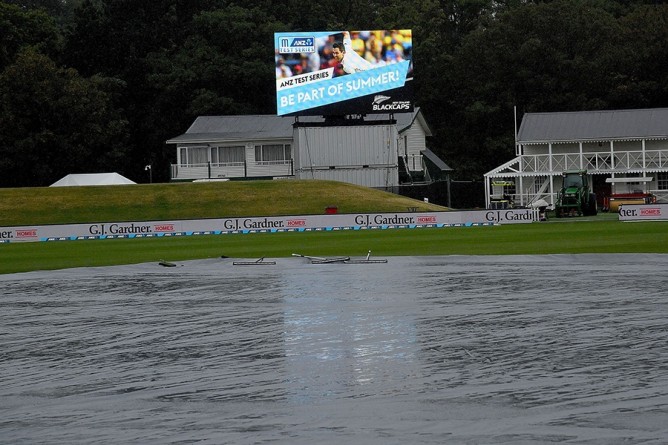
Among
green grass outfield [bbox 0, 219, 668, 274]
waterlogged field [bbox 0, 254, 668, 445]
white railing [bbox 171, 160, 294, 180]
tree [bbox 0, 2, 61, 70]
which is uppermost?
tree [bbox 0, 2, 61, 70]

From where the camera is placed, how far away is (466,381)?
1241 centimetres

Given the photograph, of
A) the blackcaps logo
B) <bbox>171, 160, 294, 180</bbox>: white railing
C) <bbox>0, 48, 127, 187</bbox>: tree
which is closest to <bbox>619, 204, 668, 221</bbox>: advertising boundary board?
the blackcaps logo

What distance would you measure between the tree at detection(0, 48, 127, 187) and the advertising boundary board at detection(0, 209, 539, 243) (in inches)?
1045

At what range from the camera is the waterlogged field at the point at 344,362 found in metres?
10.5

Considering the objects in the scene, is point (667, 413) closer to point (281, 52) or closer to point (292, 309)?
point (292, 309)

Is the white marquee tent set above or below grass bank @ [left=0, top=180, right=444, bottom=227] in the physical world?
above

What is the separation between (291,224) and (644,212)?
16.6 m

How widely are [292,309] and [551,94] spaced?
6909 centimetres

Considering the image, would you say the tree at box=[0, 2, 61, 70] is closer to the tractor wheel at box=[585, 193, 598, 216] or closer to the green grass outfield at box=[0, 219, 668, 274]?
the green grass outfield at box=[0, 219, 668, 274]

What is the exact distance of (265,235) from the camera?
50.1 m

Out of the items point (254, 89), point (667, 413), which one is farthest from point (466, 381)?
point (254, 89)

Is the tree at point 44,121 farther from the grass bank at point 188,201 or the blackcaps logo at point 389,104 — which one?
the blackcaps logo at point 389,104

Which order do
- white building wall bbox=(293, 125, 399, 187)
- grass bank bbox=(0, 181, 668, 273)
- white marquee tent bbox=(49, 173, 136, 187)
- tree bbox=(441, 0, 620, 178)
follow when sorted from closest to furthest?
grass bank bbox=(0, 181, 668, 273) → white building wall bbox=(293, 125, 399, 187) → white marquee tent bbox=(49, 173, 136, 187) → tree bbox=(441, 0, 620, 178)

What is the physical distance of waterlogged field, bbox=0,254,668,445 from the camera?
10.5 m
